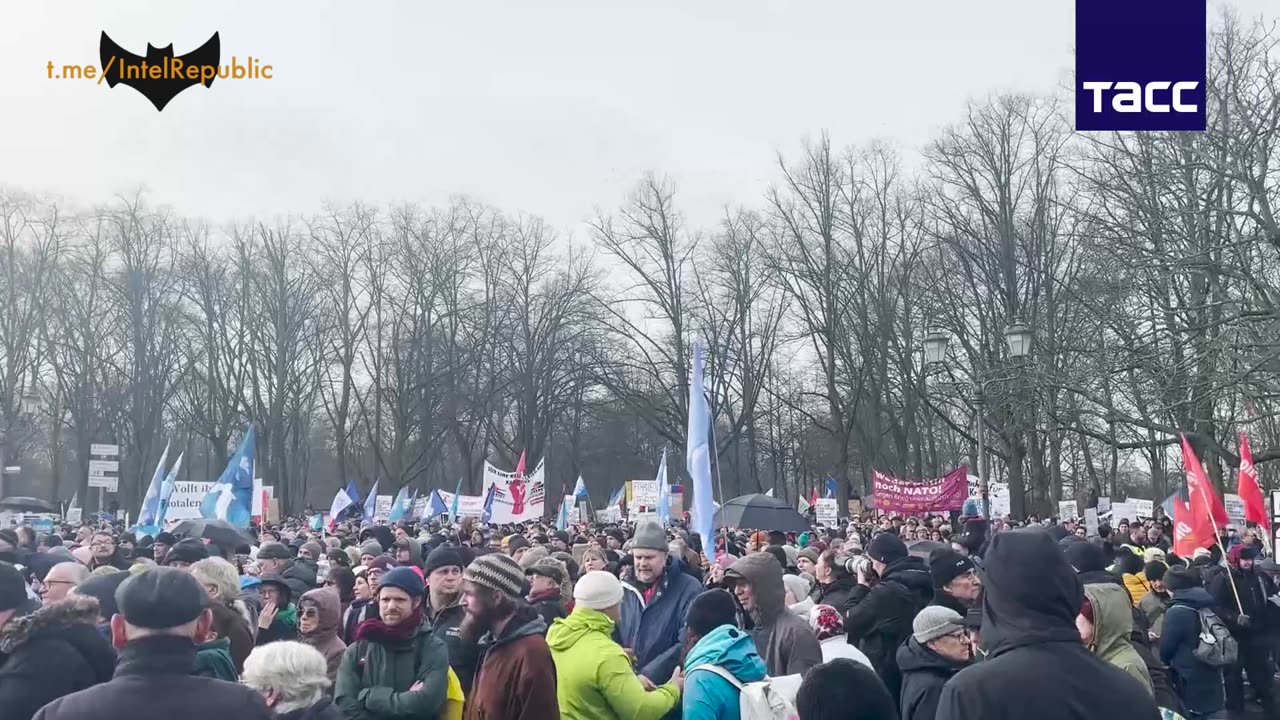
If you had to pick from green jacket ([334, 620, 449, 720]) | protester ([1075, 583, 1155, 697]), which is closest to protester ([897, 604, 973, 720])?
protester ([1075, 583, 1155, 697])

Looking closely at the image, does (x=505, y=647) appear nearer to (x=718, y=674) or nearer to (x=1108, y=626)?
(x=718, y=674)

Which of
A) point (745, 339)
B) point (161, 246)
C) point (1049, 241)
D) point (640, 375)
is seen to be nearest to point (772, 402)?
point (640, 375)

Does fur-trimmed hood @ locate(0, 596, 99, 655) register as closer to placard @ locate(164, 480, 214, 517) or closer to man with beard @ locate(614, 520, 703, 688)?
man with beard @ locate(614, 520, 703, 688)

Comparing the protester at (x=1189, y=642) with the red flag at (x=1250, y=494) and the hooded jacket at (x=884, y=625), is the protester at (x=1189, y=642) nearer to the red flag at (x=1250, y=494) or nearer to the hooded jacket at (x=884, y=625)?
the hooded jacket at (x=884, y=625)

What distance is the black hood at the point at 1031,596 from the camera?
2.94 meters

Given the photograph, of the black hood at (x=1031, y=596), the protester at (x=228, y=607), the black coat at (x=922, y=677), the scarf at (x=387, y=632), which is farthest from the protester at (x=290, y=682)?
the black hood at (x=1031, y=596)

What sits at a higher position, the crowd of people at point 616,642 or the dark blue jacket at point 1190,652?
the crowd of people at point 616,642

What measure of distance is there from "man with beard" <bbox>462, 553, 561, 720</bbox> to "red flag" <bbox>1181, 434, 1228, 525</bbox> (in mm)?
7600

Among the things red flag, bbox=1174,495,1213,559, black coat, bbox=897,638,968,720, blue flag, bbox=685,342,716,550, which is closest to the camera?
black coat, bbox=897,638,968,720

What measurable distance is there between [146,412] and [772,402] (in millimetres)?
26667

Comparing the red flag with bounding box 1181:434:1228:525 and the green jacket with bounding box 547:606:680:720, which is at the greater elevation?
the red flag with bounding box 1181:434:1228:525

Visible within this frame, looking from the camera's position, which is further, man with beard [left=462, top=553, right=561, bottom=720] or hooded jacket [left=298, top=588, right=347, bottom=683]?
hooded jacket [left=298, top=588, right=347, bottom=683]

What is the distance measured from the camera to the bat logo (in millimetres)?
18641

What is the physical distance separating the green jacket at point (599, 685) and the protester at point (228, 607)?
1.86 meters
